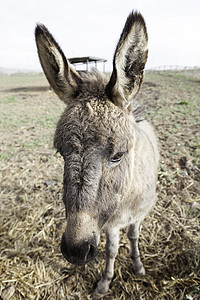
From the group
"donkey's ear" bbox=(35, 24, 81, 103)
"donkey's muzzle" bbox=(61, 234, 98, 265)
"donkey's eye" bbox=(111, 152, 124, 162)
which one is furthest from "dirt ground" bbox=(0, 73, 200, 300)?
"donkey's ear" bbox=(35, 24, 81, 103)

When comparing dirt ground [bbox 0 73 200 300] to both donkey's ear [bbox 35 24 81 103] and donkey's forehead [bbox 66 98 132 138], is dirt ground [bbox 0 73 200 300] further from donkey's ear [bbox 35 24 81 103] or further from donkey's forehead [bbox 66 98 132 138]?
donkey's ear [bbox 35 24 81 103]

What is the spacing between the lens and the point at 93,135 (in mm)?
1671

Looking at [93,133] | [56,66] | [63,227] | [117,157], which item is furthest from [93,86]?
[63,227]

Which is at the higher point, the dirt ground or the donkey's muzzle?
the donkey's muzzle

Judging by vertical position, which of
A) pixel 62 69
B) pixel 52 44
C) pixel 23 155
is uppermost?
pixel 52 44

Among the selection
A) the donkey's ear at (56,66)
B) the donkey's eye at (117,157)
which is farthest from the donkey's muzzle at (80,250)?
the donkey's ear at (56,66)

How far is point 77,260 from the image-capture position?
1.58 metres

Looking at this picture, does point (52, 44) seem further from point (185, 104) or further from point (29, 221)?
point (185, 104)

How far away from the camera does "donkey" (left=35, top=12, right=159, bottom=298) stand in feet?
5.20

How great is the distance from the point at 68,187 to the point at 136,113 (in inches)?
72.8

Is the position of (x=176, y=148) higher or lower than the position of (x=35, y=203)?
higher

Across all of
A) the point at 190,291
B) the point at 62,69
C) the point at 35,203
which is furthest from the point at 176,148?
the point at 62,69

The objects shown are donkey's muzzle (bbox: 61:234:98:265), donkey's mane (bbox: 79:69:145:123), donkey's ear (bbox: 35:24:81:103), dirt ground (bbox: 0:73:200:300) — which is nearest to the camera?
donkey's muzzle (bbox: 61:234:98:265)

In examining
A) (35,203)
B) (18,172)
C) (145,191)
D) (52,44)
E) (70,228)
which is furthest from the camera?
(18,172)
